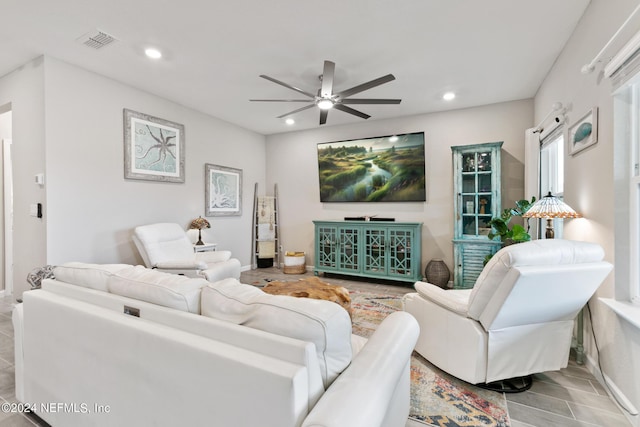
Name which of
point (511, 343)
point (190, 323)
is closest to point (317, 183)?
point (511, 343)

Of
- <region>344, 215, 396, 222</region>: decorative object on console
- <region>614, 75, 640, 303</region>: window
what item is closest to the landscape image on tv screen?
<region>344, 215, 396, 222</region>: decorative object on console

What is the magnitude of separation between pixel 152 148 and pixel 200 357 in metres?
3.66

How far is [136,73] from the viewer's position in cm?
326

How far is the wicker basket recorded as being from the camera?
5.25 m

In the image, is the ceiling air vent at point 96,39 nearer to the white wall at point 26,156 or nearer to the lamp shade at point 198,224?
the white wall at point 26,156

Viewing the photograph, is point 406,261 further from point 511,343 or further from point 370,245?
point 511,343

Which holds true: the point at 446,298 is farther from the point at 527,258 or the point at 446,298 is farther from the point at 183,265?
the point at 183,265

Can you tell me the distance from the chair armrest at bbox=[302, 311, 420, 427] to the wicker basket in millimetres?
4110

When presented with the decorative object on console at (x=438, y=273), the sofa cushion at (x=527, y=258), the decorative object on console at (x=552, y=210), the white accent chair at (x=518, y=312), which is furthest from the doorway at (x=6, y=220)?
the decorative object on console at (x=552, y=210)

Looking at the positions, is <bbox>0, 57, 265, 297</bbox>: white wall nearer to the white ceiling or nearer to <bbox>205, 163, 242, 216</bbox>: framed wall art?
the white ceiling

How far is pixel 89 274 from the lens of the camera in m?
1.49

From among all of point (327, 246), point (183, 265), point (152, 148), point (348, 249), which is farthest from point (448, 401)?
point (152, 148)

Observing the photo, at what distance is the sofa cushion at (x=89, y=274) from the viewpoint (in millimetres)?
1444

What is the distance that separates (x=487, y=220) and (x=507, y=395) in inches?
106
